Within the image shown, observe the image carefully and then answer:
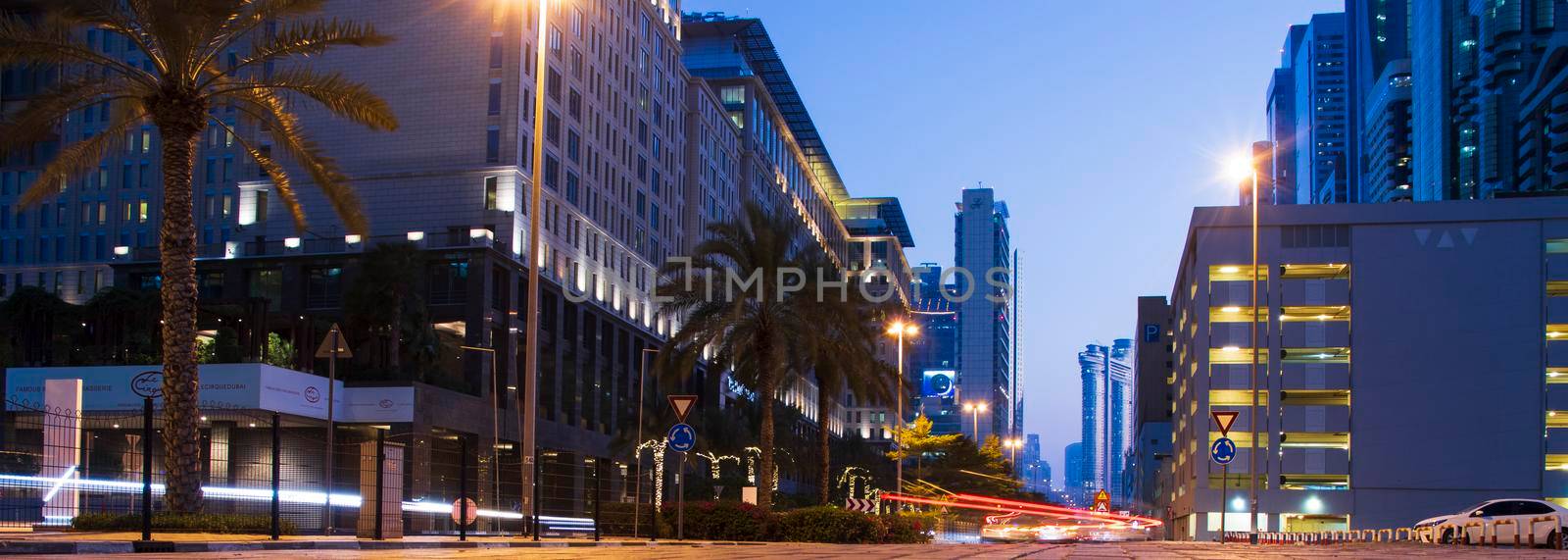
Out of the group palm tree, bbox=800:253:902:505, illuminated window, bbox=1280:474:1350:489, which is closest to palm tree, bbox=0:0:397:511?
palm tree, bbox=800:253:902:505

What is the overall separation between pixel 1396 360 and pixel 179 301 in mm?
72611

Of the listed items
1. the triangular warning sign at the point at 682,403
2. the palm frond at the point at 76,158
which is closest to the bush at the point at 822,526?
the triangular warning sign at the point at 682,403

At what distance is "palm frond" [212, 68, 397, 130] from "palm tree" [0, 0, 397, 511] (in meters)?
0.03

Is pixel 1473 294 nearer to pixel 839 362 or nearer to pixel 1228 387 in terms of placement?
pixel 1228 387

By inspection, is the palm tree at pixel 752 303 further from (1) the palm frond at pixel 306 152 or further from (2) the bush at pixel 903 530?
(1) the palm frond at pixel 306 152

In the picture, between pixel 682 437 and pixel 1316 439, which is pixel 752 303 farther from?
pixel 1316 439

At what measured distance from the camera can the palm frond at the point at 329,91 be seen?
26484 mm

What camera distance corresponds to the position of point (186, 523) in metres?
22.3

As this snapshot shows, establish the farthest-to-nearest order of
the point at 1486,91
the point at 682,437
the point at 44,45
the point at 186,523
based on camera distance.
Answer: the point at 1486,91
the point at 682,437
the point at 44,45
the point at 186,523

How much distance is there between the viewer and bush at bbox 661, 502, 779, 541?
39156 mm

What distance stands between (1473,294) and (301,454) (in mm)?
72566

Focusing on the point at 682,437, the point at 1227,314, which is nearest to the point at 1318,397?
the point at 1227,314

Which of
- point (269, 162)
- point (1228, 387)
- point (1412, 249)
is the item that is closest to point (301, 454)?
point (269, 162)

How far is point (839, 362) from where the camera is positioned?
4875 centimetres
